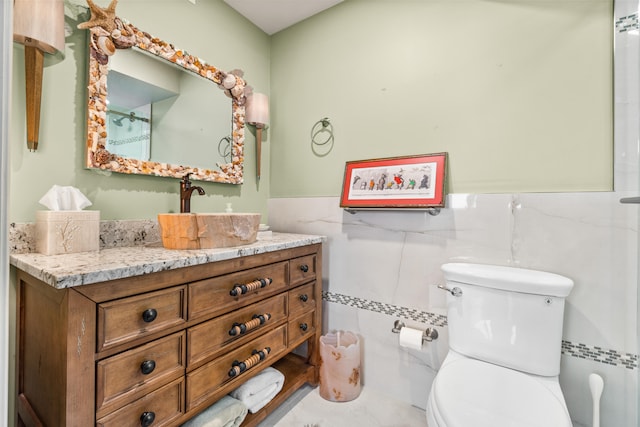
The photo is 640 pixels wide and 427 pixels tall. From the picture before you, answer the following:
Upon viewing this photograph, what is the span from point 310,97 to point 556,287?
1.72m

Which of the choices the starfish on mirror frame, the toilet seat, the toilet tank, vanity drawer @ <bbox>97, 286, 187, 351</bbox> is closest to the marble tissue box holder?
vanity drawer @ <bbox>97, 286, 187, 351</bbox>

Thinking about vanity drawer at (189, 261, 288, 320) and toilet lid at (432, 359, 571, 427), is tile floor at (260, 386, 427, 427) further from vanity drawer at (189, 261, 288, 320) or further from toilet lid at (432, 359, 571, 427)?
vanity drawer at (189, 261, 288, 320)

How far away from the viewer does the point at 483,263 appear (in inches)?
55.2

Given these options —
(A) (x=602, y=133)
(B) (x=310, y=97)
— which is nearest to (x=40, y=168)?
(B) (x=310, y=97)

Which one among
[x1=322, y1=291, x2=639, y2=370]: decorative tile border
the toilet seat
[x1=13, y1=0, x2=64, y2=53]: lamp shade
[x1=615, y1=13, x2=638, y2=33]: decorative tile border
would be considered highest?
[x1=615, y1=13, x2=638, y2=33]: decorative tile border

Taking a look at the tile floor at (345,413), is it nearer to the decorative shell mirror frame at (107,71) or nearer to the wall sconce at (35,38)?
the decorative shell mirror frame at (107,71)

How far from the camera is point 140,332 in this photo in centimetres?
92

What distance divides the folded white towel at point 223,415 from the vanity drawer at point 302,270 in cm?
58

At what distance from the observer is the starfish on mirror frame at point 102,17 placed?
119 centimetres

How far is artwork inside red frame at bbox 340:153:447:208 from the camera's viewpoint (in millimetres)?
1508

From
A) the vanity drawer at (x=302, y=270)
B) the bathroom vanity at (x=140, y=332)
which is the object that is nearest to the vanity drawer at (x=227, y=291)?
the bathroom vanity at (x=140, y=332)

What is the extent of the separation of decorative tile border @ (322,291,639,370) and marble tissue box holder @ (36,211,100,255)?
132cm

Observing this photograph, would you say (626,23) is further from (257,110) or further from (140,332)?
(140,332)

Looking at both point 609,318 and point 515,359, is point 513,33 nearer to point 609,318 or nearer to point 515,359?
point 609,318
